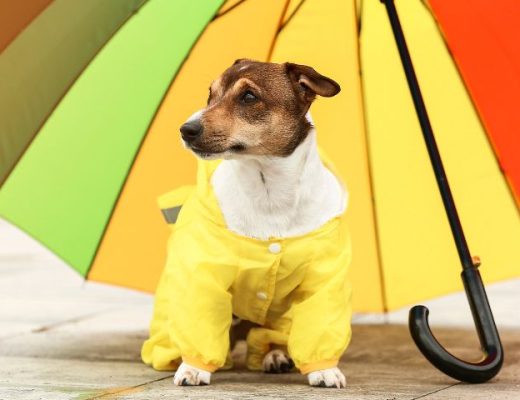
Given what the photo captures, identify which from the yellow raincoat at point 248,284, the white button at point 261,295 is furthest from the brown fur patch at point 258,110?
the white button at point 261,295

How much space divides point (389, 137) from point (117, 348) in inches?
66.4

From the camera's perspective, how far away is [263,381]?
536cm

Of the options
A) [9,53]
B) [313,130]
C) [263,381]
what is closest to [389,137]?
[313,130]

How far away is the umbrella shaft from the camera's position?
535 centimetres

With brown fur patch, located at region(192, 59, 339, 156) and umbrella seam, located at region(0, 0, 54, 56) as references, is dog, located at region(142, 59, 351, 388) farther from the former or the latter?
umbrella seam, located at region(0, 0, 54, 56)

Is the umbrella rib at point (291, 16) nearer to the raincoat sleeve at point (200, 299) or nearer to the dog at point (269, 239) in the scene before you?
the dog at point (269, 239)

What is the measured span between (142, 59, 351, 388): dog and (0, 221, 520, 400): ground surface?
19 cm

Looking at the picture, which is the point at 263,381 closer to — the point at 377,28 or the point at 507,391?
the point at 507,391

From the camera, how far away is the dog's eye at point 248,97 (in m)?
4.98

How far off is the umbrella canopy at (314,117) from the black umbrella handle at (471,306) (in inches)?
14.0

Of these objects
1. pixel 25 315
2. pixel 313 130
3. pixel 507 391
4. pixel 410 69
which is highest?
pixel 410 69

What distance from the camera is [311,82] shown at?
5.07 m

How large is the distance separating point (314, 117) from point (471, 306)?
1.31 meters

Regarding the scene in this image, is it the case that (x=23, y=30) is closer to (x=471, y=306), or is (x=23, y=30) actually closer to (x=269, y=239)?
(x=269, y=239)
